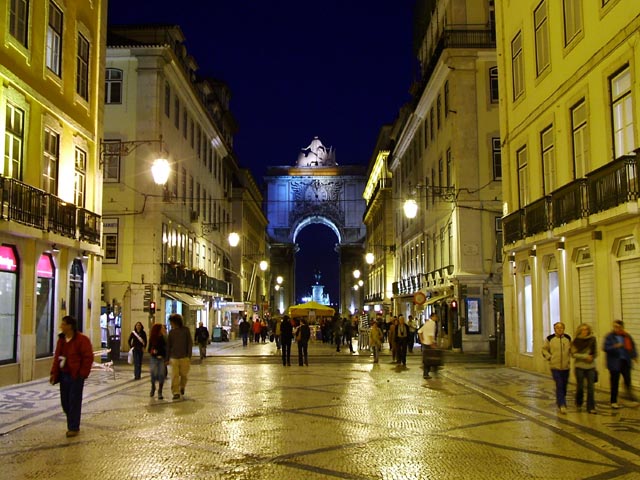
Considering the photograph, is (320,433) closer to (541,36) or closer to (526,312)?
(526,312)

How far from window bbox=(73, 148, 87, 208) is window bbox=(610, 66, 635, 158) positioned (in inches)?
612

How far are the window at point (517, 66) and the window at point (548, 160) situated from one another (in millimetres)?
2696

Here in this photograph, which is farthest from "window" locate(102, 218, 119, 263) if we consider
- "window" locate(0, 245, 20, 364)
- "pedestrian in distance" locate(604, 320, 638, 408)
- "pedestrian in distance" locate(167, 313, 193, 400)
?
"pedestrian in distance" locate(604, 320, 638, 408)

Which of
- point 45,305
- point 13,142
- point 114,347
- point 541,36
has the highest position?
point 541,36

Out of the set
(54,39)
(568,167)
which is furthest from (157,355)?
(568,167)

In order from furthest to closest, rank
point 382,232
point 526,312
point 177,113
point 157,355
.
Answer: point 382,232, point 177,113, point 526,312, point 157,355

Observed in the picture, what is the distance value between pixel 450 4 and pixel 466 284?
13410 millimetres

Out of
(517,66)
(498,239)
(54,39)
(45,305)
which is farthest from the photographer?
(498,239)

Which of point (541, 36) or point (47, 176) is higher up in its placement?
point (541, 36)

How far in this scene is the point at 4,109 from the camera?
17656 millimetres

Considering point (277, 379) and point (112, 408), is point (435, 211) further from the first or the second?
point (112, 408)

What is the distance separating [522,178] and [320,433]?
14.5 m

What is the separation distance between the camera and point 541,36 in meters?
20.7

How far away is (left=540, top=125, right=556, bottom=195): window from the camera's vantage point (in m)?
20.0
